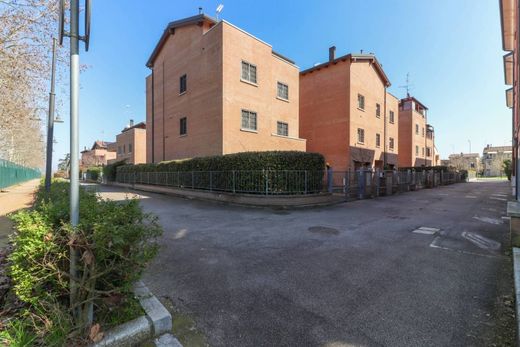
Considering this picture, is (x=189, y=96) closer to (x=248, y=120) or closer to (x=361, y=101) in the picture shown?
(x=248, y=120)

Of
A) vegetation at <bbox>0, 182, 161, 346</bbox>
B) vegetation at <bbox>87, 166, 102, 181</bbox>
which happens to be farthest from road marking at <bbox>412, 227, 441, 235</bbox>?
vegetation at <bbox>87, 166, 102, 181</bbox>

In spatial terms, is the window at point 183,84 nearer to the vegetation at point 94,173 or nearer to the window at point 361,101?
the window at point 361,101

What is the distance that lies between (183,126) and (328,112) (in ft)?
41.9

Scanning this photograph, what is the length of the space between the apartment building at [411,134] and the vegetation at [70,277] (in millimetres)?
37940

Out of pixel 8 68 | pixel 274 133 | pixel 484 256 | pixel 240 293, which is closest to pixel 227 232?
pixel 240 293

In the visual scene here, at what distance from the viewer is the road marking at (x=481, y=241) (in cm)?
578

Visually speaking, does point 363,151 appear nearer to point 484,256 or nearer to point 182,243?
point 484,256

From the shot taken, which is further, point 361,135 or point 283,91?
point 361,135

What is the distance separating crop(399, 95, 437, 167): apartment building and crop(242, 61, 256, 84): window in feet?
84.1

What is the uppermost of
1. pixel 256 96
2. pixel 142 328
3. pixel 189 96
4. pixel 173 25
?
pixel 173 25

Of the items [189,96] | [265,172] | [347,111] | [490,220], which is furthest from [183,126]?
[490,220]

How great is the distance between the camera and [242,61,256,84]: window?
59.6 ft

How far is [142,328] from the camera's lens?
246 centimetres

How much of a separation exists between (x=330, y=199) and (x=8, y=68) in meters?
15.3
